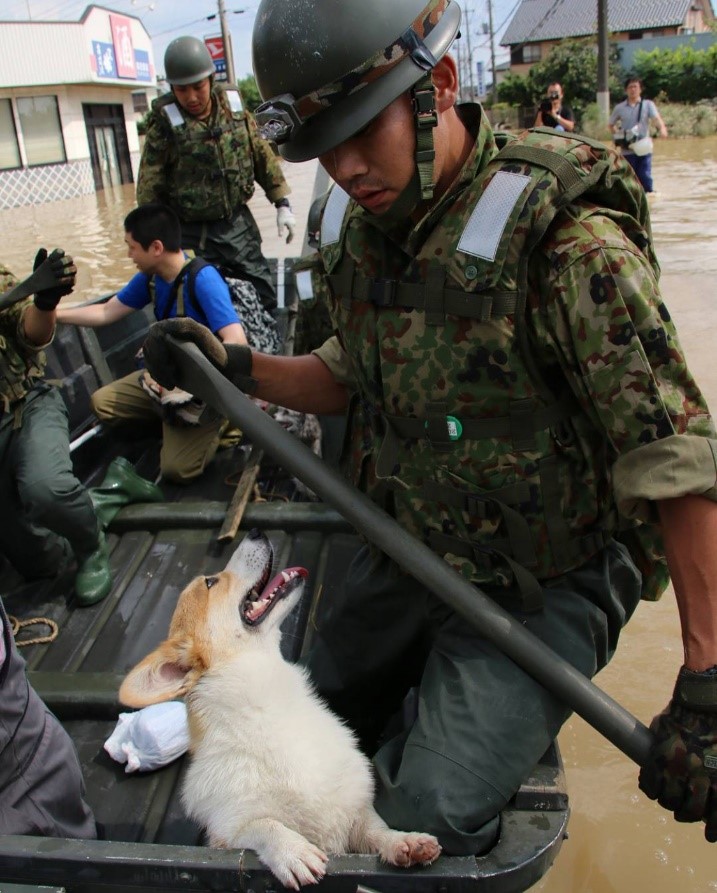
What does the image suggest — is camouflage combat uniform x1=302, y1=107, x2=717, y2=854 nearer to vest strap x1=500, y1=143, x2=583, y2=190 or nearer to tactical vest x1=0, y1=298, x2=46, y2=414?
vest strap x1=500, y1=143, x2=583, y2=190

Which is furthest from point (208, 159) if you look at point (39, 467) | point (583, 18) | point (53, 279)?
point (583, 18)

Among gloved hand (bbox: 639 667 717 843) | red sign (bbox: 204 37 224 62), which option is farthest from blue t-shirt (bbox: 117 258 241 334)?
red sign (bbox: 204 37 224 62)

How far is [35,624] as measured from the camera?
368cm

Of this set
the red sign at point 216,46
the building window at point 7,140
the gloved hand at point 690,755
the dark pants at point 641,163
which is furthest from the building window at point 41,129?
the gloved hand at point 690,755

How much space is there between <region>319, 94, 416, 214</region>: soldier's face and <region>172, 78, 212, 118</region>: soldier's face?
476 cm

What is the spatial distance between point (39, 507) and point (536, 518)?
2.49 metres

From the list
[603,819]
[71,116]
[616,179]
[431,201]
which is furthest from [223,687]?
[71,116]

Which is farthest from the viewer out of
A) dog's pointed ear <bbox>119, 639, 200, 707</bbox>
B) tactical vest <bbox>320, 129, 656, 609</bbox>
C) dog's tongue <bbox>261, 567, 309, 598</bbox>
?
dog's tongue <bbox>261, 567, 309, 598</bbox>

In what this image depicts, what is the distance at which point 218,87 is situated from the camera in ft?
21.7

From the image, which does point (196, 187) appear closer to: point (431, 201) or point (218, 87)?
point (218, 87)

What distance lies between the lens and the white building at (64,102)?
93.5ft

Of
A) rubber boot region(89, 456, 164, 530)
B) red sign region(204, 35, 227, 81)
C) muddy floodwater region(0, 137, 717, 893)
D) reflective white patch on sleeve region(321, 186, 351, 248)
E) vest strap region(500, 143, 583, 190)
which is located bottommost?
muddy floodwater region(0, 137, 717, 893)

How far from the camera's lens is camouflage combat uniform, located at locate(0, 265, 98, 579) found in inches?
148

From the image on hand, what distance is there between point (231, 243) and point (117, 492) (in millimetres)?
3077
